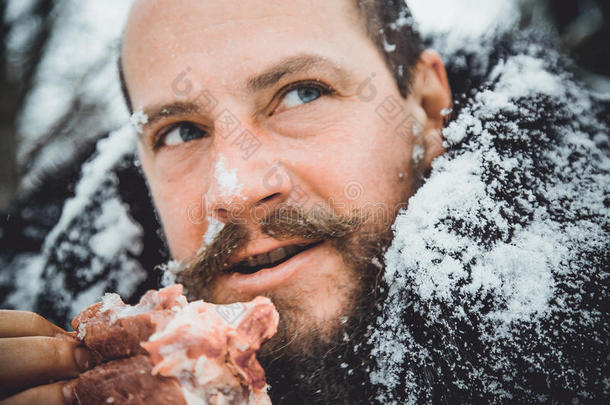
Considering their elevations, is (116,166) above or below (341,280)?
above

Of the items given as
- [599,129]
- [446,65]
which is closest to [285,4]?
[446,65]

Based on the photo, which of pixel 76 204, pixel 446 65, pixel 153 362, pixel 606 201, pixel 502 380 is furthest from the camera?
pixel 76 204

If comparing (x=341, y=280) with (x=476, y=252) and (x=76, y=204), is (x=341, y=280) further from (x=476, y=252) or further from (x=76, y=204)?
(x=76, y=204)

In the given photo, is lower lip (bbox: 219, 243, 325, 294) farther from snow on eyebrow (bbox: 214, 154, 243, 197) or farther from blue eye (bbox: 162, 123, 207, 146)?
blue eye (bbox: 162, 123, 207, 146)

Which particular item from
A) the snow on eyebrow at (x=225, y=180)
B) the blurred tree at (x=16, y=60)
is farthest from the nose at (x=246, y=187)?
the blurred tree at (x=16, y=60)

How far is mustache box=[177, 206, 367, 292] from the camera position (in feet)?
3.79

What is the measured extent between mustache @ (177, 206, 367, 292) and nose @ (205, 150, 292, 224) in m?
0.03

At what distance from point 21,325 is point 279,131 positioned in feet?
3.11

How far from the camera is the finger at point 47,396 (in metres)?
0.76

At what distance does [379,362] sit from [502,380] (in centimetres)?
36

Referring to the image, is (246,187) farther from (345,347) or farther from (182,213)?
(345,347)

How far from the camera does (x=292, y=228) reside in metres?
1.15

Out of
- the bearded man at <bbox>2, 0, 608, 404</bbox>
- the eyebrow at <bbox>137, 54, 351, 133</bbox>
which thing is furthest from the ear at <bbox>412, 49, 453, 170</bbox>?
the eyebrow at <bbox>137, 54, 351, 133</bbox>

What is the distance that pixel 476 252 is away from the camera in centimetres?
100
